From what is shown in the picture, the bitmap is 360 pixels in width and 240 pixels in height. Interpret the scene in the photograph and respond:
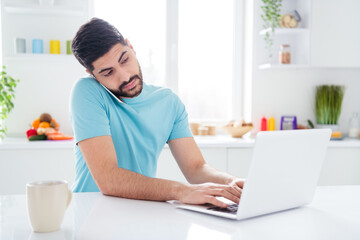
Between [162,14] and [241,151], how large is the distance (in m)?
1.40

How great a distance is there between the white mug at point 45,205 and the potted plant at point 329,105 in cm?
285

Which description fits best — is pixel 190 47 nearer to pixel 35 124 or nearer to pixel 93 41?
pixel 35 124

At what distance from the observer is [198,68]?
3594 mm

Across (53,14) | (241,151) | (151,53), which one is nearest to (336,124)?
(241,151)

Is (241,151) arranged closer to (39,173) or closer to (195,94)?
(195,94)

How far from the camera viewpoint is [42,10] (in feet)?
9.93

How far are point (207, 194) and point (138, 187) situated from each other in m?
0.22

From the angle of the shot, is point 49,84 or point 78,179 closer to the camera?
point 78,179

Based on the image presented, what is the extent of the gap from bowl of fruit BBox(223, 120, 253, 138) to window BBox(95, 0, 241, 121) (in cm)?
46

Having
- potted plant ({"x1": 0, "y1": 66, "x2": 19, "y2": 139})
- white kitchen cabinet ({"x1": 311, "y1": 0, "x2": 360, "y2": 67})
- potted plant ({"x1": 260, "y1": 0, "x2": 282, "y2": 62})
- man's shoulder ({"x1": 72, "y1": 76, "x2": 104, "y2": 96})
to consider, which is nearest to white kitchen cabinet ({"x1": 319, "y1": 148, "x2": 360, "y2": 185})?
white kitchen cabinet ({"x1": 311, "y1": 0, "x2": 360, "y2": 67})

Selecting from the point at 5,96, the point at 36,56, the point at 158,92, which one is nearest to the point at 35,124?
the point at 5,96

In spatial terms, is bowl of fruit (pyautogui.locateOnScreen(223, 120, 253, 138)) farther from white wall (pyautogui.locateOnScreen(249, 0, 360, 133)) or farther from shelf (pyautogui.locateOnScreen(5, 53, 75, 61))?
shelf (pyautogui.locateOnScreen(5, 53, 75, 61))

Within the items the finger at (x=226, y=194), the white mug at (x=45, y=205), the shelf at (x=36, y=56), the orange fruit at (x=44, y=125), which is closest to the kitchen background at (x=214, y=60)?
the shelf at (x=36, y=56)

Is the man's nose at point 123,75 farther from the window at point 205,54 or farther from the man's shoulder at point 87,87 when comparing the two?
the window at point 205,54
